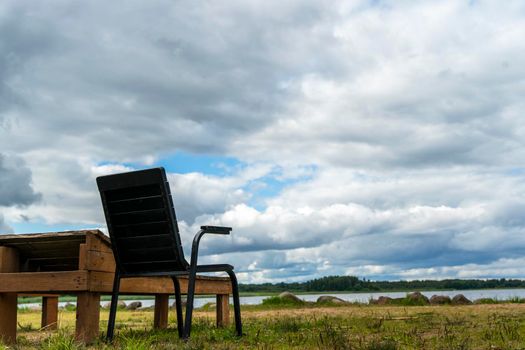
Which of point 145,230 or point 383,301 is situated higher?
point 145,230

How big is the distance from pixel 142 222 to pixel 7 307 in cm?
222

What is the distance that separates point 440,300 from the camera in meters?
17.3

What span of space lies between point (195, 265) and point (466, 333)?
3.31 metres

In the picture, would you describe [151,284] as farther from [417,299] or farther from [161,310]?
[417,299]

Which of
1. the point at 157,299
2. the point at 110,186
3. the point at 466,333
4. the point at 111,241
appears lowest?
the point at 466,333

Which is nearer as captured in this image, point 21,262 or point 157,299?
point 21,262

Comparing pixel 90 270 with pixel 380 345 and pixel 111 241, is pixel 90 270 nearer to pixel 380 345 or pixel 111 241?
pixel 111 241

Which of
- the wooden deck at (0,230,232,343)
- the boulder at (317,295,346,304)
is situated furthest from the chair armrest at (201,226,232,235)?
the boulder at (317,295,346,304)

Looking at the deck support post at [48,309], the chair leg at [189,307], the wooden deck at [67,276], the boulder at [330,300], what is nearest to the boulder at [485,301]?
the boulder at [330,300]

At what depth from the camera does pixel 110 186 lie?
6.42 metres

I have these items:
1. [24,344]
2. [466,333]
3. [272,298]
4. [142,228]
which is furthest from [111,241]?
[272,298]

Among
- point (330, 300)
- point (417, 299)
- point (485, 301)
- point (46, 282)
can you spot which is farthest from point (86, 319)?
point (330, 300)

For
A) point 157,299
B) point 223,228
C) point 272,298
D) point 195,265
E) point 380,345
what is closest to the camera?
point 380,345

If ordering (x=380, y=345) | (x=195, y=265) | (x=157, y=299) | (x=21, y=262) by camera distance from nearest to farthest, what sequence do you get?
(x=380, y=345), (x=195, y=265), (x=21, y=262), (x=157, y=299)
